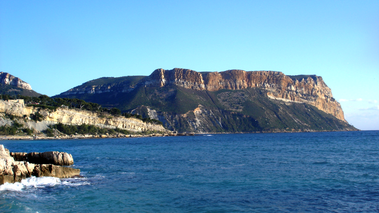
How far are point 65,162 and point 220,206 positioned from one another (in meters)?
17.3

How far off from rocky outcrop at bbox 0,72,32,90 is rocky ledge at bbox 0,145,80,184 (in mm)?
157822

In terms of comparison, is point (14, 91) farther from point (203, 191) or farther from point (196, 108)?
point (203, 191)

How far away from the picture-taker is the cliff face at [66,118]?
73875 mm

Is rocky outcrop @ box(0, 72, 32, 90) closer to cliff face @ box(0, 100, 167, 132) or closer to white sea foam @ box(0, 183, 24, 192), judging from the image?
cliff face @ box(0, 100, 167, 132)

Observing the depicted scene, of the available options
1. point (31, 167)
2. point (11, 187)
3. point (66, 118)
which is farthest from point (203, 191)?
point (66, 118)

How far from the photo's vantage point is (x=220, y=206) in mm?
13383

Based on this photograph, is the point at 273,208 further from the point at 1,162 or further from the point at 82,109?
the point at 82,109

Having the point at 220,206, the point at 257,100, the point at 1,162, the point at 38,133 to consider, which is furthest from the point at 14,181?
the point at 257,100

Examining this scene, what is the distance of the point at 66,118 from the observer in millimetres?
87688

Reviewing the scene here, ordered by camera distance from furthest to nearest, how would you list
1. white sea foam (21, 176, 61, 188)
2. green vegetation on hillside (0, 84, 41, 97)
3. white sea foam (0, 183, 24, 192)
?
green vegetation on hillside (0, 84, 41, 97) < white sea foam (21, 176, 61, 188) < white sea foam (0, 183, 24, 192)

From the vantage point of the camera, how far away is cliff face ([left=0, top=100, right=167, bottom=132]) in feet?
242

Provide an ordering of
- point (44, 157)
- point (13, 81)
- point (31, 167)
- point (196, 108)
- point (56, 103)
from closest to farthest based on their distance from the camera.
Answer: point (31, 167), point (44, 157), point (56, 103), point (13, 81), point (196, 108)

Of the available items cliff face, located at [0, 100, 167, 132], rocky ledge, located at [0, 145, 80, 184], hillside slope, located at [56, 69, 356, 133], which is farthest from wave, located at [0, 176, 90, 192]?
hillside slope, located at [56, 69, 356, 133]

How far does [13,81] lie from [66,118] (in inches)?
3976
